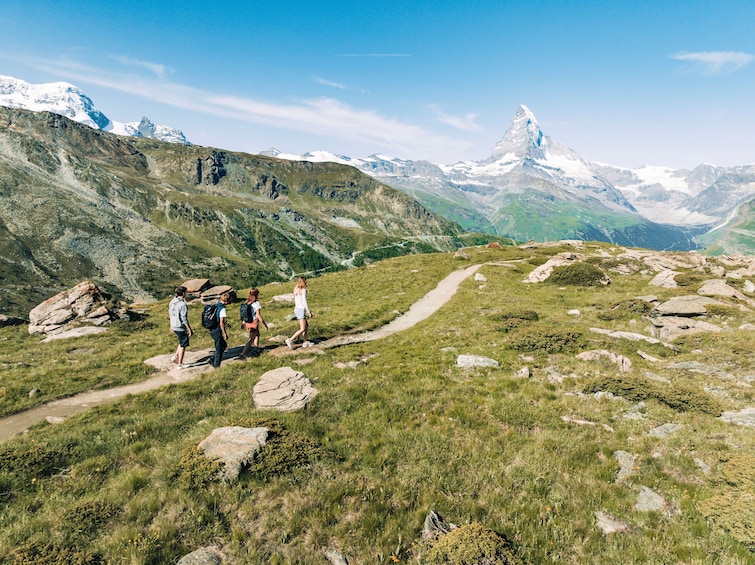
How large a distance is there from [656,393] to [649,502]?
7036 millimetres

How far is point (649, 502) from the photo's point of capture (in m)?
8.98

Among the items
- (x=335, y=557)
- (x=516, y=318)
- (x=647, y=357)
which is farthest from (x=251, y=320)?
(x=647, y=357)

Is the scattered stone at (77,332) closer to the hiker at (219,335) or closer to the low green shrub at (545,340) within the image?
the hiker at (219,335)

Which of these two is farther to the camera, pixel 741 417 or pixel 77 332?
pixel 77 332

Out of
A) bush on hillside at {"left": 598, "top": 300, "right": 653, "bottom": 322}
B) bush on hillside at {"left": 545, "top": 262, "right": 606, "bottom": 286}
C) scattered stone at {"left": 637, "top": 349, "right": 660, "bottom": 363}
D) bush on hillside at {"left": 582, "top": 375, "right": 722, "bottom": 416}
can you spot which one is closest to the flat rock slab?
bush on hillside at {"left": 582, "top": 375, "right": 722, "bottom": 416}

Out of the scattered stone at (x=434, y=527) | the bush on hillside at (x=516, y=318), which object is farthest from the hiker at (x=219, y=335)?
the bush on hillside at (x=516, y=318)

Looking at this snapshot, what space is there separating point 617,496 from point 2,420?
74.8 ft

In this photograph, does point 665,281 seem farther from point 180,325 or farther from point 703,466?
point 180,325

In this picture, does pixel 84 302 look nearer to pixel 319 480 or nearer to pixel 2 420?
pixel 2 420


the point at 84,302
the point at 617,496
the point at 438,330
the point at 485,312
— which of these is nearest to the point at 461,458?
the point at 617,496

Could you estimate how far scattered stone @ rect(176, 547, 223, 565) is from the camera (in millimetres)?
6836

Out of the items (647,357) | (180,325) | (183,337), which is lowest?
(647,357)

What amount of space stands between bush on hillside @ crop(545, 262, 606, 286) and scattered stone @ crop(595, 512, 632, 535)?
3793 cm

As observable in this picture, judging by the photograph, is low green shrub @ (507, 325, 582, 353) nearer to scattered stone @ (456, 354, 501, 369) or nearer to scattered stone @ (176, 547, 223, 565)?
scattered stone @ (456, 354, 501, 369)
